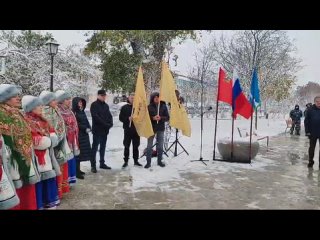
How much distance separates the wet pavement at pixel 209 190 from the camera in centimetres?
501

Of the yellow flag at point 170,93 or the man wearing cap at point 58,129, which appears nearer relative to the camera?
the man wearing cap at point 58,129

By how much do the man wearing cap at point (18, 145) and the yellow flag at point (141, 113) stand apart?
3.83 metres

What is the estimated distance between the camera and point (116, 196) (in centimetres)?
533

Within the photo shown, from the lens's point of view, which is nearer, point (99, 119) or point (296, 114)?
point (99, 119)

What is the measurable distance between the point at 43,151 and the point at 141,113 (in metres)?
3.57

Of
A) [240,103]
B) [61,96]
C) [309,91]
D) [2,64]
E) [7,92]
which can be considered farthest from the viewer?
[309,91]

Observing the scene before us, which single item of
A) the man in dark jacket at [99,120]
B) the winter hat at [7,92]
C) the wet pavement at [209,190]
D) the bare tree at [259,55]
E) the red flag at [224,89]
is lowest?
the wet pavement at [209,190]

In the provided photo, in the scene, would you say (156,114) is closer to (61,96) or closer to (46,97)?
(61,96)

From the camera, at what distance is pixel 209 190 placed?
5.87 meters

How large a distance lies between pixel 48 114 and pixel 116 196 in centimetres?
169

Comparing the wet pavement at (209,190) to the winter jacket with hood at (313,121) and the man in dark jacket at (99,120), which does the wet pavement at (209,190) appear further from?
the winter jacket with hood at (313,121)

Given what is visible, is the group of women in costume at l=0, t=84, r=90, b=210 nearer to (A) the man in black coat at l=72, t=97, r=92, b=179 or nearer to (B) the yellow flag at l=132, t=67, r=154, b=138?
(A) the man in black coat at l=72, t=97, r=92, b=179

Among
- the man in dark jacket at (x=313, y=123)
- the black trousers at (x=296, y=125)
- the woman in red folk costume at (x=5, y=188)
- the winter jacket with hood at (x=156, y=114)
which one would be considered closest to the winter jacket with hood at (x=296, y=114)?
the black trousers at (x=296, y=125)

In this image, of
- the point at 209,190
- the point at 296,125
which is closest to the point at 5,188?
the point at 209,190
